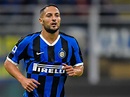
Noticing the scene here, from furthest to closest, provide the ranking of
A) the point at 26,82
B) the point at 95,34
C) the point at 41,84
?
the point at 95,34 < the point at 41,84 < the point at 26,82

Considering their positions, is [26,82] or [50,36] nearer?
[26,82]

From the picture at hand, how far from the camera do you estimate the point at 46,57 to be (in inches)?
308

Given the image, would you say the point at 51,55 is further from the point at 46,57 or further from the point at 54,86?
the point at 54,86

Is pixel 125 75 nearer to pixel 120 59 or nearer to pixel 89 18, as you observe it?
pixel 120 59

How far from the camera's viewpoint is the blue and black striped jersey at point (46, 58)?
781 cm

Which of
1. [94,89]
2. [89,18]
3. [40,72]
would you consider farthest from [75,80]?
[40,72]

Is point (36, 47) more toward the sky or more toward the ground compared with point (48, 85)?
more toward the sky

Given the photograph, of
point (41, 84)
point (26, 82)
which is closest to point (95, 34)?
point (41, 84)

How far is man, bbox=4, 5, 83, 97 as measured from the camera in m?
7.78

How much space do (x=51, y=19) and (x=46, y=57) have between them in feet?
1.62

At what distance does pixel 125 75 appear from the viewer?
47.8 feet

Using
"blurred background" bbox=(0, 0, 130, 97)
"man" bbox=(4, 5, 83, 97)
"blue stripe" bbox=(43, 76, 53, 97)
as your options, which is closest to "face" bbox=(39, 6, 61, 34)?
A: "man" bbox=(4, 5, 83, 97)

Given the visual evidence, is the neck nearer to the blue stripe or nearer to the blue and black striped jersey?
the blue and black striped jersey

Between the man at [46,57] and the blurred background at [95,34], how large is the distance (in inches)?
248
